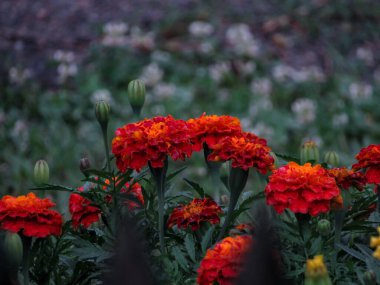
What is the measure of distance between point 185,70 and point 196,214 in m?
3.32

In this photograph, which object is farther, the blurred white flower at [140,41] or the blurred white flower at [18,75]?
the blurred white flower at [140,41]

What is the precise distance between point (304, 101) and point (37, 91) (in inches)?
64.0

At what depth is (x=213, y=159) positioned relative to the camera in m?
1.39

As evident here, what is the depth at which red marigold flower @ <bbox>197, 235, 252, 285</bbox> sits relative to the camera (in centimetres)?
114

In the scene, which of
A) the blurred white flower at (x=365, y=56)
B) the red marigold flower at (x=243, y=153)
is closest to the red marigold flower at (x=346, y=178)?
the red marigold flower at (x=243, y=153)

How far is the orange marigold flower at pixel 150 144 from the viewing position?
4.39 ft

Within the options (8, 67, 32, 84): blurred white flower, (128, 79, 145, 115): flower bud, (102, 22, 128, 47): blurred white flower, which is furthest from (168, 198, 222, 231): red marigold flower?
(102, 22, 128, 47): blurred white flower

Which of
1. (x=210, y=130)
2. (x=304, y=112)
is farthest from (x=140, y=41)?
(x=210, y=130)

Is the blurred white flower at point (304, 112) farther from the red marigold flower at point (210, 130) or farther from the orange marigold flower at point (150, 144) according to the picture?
the orange marigold flower at point (150, 144)

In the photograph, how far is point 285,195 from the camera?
124 centimetres

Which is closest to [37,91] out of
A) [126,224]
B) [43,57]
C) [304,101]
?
[43,57]

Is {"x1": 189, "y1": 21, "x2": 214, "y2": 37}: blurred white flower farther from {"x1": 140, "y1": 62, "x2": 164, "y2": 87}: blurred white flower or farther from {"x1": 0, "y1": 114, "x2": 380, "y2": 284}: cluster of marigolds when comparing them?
{"x1": 0, "y1": 114, "x2": 380, "y2": 284}: cluster of marigolds

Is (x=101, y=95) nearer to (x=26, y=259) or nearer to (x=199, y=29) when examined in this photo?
(x=199, y=29)

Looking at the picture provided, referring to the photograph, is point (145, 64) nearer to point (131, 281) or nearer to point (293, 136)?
point (293, 136)
